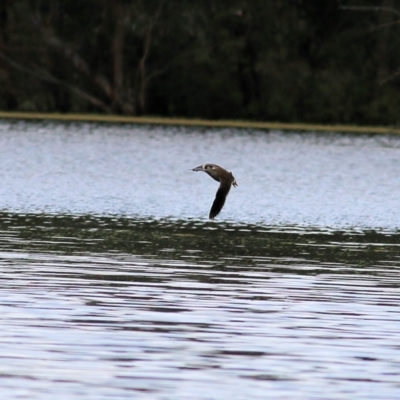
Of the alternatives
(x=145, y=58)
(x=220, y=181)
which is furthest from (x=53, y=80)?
(x=220, y=181)

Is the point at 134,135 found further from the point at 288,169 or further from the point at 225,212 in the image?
the point at 225,212

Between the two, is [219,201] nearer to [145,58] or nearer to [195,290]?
[195,290]

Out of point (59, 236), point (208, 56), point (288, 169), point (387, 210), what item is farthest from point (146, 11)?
point (59, 236)

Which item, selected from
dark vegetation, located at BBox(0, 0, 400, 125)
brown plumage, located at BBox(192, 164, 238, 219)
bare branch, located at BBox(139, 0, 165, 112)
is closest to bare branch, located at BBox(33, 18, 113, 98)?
dark vegetation, located at BBox(0, 0, 400, 125)

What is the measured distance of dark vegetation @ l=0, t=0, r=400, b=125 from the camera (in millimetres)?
61094

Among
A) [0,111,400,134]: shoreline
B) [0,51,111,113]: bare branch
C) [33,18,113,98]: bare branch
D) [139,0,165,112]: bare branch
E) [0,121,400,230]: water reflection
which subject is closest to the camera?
[0,121,400,230]: water reflection

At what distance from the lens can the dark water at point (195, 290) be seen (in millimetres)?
10047

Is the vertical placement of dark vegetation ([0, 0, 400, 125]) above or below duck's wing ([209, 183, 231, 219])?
below

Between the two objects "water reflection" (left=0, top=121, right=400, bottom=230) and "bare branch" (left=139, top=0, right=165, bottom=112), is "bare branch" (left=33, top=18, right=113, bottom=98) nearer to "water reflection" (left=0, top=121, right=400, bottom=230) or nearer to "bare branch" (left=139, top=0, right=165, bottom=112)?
"bare branch" (left=139, top=0, right=165, bottom=112)

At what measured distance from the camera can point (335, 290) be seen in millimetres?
14312

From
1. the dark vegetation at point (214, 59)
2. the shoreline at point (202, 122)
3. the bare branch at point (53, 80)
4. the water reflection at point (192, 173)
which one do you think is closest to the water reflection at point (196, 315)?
the water reflection at point (192, 173)

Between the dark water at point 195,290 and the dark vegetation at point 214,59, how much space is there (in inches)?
1181

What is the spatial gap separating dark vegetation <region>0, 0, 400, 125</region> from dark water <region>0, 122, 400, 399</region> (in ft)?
98.4

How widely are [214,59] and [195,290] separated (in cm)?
4854
